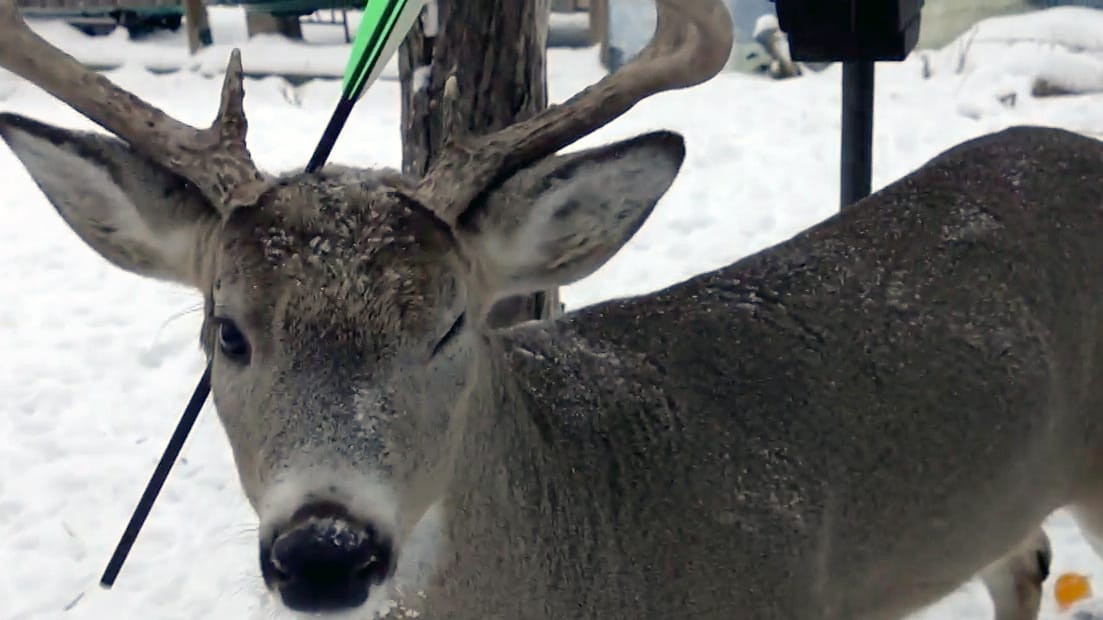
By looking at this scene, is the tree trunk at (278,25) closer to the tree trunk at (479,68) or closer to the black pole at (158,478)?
the tree trunk at (479,68)

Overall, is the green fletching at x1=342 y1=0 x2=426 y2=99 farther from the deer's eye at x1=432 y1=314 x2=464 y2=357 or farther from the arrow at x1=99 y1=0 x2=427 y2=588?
the deer's eye at x1=432 y1=314 x2=464 y2=357

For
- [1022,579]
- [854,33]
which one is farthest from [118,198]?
[1022,579]

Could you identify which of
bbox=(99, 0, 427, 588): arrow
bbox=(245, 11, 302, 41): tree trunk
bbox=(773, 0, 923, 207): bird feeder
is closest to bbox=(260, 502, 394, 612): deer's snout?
bbox=(99, 0, 427, 588): arrow

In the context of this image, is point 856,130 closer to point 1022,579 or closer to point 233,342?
point 1022,579

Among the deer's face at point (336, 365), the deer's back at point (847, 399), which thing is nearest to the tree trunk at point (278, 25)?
the deer's back at point (847, 399)

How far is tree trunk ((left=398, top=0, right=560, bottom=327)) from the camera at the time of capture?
169 inches

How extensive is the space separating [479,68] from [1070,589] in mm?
2789

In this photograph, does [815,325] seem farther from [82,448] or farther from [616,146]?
[82,448]

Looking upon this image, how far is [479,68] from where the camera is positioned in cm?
434

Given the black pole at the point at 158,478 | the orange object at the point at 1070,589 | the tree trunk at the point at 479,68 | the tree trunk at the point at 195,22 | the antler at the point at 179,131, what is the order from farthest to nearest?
the tree trunk at the point at 195,22 → the orange object at the point at 1070,589 → the tree trunk at the point at 479,68 → the black pole at the point at 158,478 → the antler at the point at 179,131

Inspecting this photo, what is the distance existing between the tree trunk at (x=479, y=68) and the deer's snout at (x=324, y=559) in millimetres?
2232

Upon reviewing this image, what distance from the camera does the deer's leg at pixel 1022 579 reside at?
4.18 meters

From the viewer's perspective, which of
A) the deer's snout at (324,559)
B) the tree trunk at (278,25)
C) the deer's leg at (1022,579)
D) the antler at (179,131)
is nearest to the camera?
the deer's snout at (324,559)

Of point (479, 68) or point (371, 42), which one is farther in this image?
point (479, 68)
